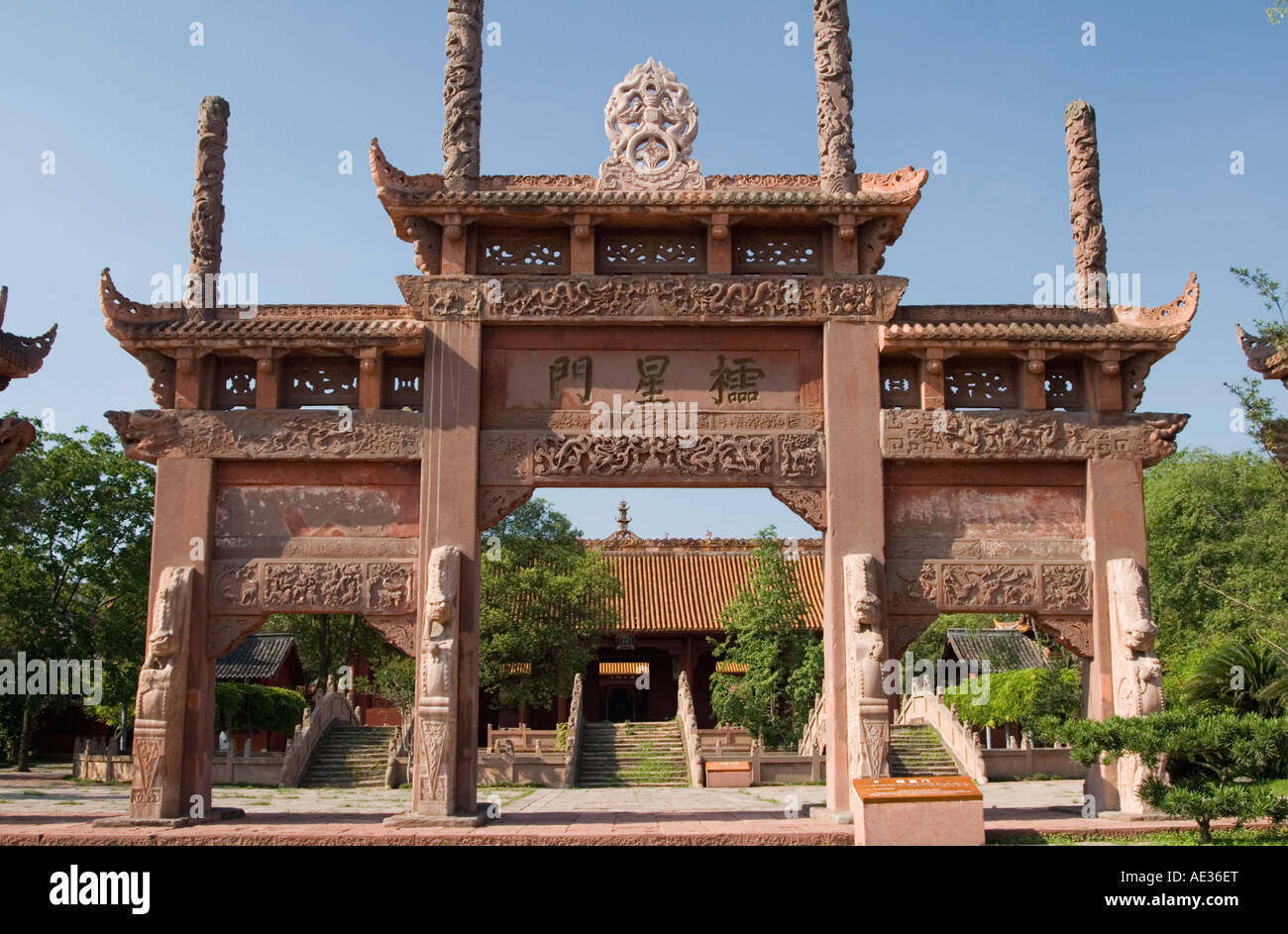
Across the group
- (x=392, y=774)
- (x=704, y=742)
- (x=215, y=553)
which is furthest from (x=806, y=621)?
(x=215, y=553)

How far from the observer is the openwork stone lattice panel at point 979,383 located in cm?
1237

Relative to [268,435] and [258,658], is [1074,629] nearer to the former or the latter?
[268,435]

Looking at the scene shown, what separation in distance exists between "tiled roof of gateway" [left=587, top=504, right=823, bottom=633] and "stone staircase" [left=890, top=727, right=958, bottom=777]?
5601 millimetres

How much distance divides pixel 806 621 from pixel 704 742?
253 inches

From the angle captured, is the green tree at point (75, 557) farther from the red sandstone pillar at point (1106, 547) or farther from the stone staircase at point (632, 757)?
the red sandstone pillar at point (1106, 547)

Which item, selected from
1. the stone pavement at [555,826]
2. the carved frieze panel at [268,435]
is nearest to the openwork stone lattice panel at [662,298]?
the carved frieze panel at [268,435]

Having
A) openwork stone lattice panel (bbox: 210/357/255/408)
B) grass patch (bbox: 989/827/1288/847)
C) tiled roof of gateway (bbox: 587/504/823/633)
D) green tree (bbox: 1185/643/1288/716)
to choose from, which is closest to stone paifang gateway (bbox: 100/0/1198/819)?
openwork stone lattice panel (bbox: 210/357/255/408)

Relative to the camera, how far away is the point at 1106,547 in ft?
38.9

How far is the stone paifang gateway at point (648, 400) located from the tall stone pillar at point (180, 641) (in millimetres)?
31

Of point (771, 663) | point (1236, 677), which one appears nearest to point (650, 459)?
point (1236, 677)

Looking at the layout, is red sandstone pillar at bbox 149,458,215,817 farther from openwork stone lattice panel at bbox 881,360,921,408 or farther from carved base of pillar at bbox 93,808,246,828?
openwork stone lattice panel at bbox 881,360,921,408

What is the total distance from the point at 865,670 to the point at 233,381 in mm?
7122

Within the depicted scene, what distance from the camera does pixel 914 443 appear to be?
1199 cm
